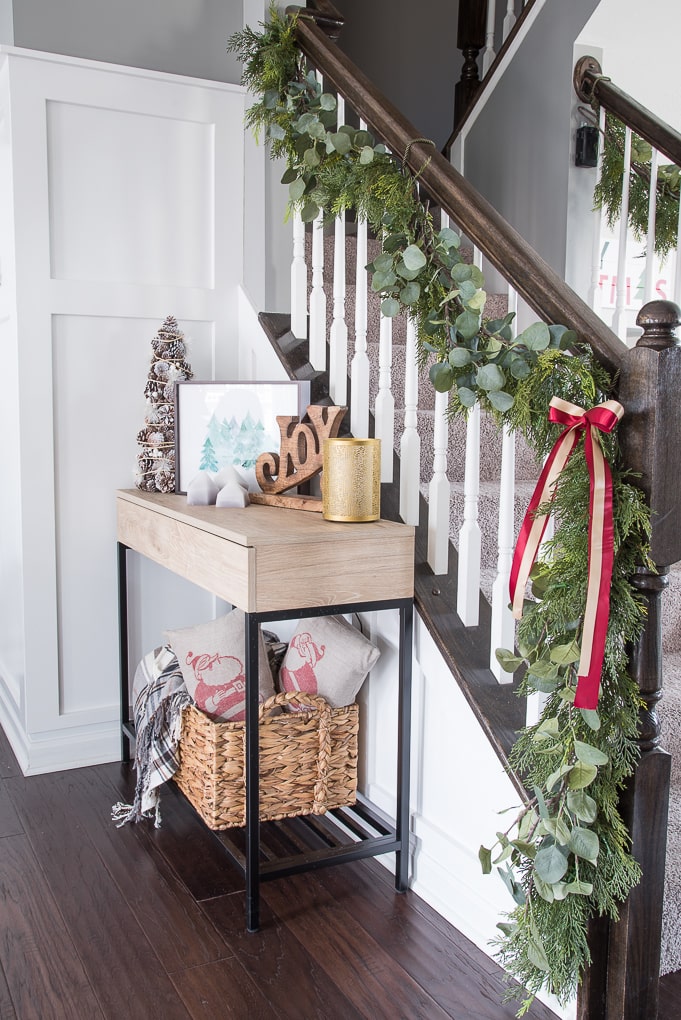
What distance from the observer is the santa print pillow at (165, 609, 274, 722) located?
211cm

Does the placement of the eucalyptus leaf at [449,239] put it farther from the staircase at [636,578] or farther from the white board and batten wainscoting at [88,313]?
the white board and batten wainscoting at [88,313]

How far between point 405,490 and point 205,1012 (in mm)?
1071

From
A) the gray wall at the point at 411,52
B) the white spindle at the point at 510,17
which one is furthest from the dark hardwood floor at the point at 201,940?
the gray wall at the point at 411,52

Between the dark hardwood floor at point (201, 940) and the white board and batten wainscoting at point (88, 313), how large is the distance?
0.51m

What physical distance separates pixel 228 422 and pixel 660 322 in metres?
1.27

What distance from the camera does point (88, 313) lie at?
2.53 meters

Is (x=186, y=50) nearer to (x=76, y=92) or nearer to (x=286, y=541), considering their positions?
(x=76, y=92)

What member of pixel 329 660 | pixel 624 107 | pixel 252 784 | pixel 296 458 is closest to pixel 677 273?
pixel 624 107

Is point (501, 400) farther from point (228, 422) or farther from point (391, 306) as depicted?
point (228, 422)

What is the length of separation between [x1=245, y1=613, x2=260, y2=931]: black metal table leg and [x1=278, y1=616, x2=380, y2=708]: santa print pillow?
12.9 inches

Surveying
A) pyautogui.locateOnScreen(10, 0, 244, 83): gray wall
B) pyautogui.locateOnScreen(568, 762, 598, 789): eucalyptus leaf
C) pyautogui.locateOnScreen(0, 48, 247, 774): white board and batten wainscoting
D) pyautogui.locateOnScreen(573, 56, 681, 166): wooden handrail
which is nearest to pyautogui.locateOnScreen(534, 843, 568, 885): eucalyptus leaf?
pyautogui.locateOnScreen(568, 762, 598, 789): eucalyptus leaf

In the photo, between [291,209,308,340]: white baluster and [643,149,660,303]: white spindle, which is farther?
[643,149,660,303]: white spindle

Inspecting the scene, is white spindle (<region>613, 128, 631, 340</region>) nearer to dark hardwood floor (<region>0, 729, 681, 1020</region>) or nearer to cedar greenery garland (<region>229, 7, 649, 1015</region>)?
cedar greenery garland (<region>229, 7, 649, 1015</region>)

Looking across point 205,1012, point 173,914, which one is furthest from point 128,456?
point 205,1012
